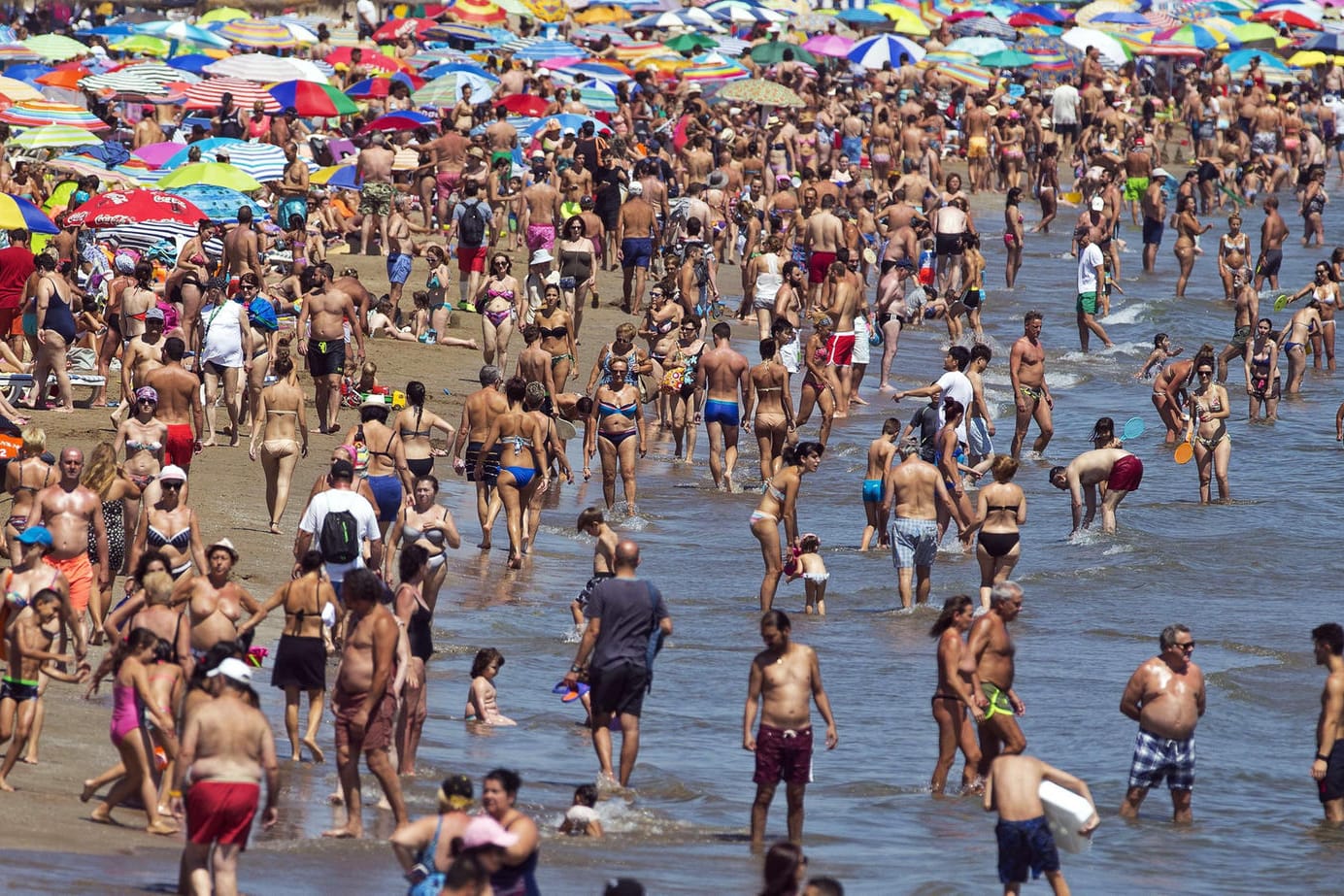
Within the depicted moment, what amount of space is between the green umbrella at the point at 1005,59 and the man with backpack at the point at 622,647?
32.0m

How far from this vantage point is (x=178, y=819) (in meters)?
9.20

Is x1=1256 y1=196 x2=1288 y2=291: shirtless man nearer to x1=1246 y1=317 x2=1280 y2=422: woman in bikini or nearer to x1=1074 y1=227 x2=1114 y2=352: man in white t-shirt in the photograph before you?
x1=1074 y1=227 x2=1114 y2=352: man in white t-shirt

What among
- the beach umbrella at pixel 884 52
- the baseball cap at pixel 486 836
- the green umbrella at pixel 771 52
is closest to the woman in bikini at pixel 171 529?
the baseball cap at pixel 486 836

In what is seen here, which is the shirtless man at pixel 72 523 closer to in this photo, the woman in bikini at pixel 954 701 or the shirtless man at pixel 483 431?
the shirtless man at pixel 483 431

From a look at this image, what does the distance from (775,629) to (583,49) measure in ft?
94.3

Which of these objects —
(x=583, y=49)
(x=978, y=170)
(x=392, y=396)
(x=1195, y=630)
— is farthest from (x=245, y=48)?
(x=1195, y=630)

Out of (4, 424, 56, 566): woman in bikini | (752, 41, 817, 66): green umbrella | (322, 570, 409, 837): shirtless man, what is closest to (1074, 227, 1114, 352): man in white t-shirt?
(4, 424, 56, 566): woman in bikini

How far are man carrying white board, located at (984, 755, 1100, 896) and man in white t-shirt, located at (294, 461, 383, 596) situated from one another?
3.99m

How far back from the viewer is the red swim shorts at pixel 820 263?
22297 millimetres

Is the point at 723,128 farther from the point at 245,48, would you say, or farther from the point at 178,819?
the point at 178,819

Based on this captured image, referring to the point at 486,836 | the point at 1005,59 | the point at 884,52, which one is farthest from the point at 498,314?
the point at 1005,59

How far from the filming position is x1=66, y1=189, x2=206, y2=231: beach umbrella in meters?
18.9

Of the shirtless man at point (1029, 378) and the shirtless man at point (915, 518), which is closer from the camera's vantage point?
the shirtless man at point (915, 518)

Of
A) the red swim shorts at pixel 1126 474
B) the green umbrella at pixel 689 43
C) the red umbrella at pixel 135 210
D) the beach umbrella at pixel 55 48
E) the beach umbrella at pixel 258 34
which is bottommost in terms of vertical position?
the green umbrella at pixel 689 43
